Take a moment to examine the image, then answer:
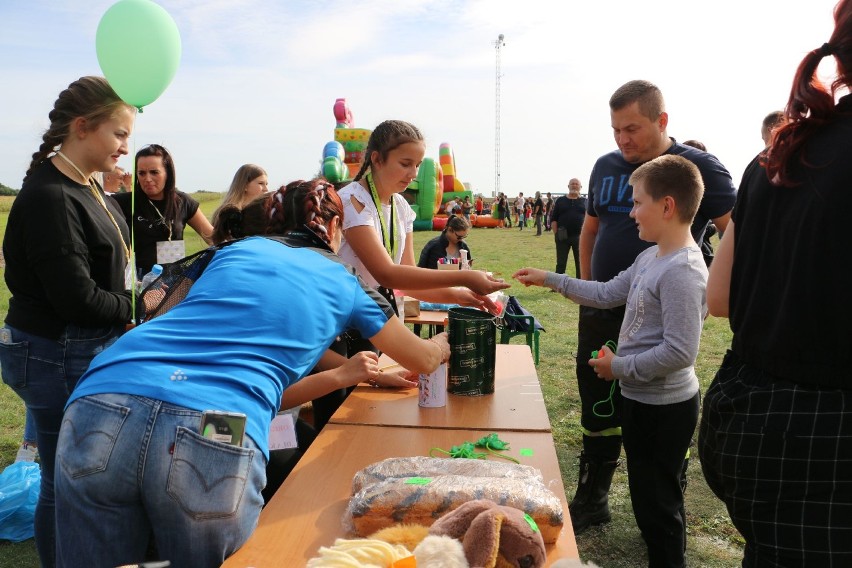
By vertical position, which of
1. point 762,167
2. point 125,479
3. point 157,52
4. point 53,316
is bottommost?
point 125,479

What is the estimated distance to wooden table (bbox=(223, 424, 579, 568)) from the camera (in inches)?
52.9

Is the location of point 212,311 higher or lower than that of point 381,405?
higher

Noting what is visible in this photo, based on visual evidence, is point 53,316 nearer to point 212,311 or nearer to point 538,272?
point 212,311

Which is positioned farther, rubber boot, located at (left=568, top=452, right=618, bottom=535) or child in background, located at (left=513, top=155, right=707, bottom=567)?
rubber boot, located at (left=568, top=452, right=618, bottom=535)

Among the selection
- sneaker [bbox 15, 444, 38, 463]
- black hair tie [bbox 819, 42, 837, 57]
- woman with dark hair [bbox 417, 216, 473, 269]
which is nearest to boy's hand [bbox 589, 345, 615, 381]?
black hair tie [bbox 819, 42, 837, 57]

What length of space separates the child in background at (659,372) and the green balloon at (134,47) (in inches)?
83.0

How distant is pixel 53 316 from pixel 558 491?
1732 mm

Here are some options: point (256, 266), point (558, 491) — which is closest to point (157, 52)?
point (256, 266)

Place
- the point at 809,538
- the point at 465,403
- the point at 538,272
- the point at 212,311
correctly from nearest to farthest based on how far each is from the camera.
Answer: the point at 809,538 → the point at 212,311 → the point at 465,403 → the point at 538,272

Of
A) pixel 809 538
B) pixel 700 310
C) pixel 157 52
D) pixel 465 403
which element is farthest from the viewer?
pixel 157 52

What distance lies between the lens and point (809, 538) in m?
1.25

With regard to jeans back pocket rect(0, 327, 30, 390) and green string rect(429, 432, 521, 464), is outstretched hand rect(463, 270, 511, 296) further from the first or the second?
jeans back pocket rect(0, 327, 30, 390)

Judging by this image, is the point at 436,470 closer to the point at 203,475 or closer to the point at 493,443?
the point at 493,443

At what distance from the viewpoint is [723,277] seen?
57.2 inches
